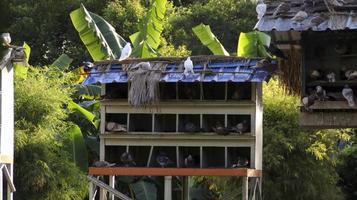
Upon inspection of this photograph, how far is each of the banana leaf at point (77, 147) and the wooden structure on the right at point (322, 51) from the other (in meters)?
9.81

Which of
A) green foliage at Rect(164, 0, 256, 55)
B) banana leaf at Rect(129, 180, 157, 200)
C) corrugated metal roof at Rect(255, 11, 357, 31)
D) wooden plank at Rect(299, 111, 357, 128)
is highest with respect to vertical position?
green foliage at Rect(164, 0, 256, 55)

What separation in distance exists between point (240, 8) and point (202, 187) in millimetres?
10714

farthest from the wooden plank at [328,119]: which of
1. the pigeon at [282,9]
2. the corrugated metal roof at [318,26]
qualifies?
the pigeon at [282,9]

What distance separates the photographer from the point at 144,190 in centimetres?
1978

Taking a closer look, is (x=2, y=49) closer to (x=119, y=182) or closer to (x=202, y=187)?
(x=119, y=182)

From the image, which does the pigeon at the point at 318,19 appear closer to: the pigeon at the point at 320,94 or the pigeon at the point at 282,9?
the pigeon at the point at 282,9

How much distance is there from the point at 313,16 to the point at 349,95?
41.7 inches

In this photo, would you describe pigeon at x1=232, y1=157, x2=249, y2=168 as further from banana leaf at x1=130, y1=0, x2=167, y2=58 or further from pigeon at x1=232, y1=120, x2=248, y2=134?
banana leaf at x1=130, y1=0, x2=167, y2=58

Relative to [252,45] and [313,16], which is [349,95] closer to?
[313,16]

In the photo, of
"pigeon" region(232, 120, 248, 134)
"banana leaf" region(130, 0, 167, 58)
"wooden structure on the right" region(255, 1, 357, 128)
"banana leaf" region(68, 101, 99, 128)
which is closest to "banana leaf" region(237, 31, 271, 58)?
"banana leaf" region(130, 0, 167, 58)

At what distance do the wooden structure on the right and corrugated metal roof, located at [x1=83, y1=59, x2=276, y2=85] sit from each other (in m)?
3.12

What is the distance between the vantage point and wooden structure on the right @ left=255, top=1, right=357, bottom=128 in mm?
10539

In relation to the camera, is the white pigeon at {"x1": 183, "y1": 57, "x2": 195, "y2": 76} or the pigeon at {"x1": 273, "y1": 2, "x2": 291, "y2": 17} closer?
the pigeon at {"x1": 273, "y1": 2, "x2": 291, "y2": 17}

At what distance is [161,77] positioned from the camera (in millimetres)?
15039
